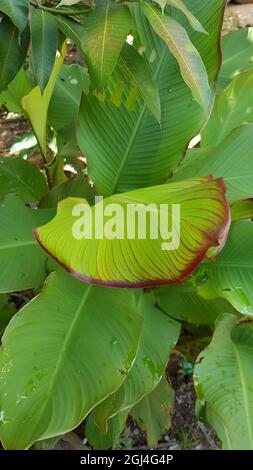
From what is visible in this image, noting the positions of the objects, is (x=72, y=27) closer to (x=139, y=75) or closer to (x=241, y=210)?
(x=139, y=75)

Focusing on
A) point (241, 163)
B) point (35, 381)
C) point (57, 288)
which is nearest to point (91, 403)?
point (35, 381)

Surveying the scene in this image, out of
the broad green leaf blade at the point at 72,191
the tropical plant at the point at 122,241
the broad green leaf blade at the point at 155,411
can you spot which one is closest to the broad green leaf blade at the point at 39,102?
the tropical plant at the point at 122,241

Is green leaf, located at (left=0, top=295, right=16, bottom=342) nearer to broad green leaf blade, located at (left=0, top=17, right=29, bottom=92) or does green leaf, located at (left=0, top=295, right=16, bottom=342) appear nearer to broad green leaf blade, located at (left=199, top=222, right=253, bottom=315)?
broad green leaf blade, located at (left=199, top=222, right=253, bottom=315)

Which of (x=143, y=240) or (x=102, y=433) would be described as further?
(x=102, y=433)

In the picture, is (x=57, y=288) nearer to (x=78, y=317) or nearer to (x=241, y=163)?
(x=78, y=317)

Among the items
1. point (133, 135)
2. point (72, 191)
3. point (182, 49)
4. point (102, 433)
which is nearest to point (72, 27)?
point (182, 49)

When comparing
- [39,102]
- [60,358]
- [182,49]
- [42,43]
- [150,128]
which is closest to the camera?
[182,49]

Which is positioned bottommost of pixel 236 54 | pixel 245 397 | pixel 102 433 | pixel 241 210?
pixel 102 433
